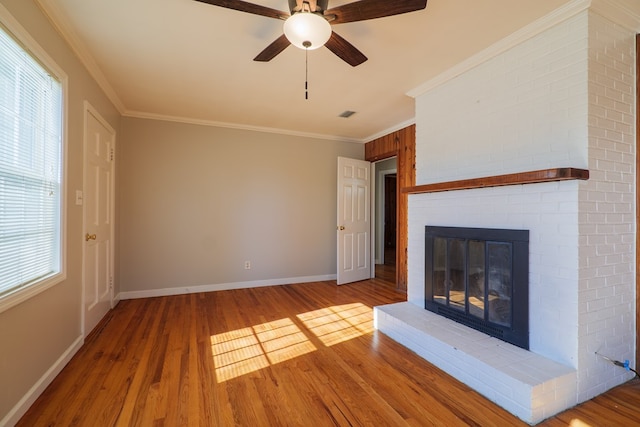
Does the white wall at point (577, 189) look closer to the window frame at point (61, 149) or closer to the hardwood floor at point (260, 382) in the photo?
the hardwood floor at point (260, 382)

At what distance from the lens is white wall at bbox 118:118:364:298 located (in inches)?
153

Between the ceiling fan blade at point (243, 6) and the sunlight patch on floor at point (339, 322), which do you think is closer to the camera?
the ceiling fan blade at point (243, 6)

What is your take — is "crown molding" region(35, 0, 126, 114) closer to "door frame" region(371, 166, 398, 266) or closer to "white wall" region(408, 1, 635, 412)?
"white wall" region(408, 1, 635, 412)

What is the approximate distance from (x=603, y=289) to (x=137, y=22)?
3544 millimetres

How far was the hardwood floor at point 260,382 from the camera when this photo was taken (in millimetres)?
1646

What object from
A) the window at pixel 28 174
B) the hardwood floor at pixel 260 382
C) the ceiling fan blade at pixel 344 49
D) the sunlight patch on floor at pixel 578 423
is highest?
the ceiling fan blade at pixel 344 49

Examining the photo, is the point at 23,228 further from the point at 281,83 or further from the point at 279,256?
the point at 279,256

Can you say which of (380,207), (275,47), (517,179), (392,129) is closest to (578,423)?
(517,179)

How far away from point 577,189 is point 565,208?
0.13m

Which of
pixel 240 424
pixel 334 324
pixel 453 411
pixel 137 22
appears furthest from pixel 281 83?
pixel 453 411

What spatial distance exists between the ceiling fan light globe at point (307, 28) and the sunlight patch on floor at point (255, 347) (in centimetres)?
219

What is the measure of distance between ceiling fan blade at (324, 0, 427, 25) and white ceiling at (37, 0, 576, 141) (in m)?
0.30

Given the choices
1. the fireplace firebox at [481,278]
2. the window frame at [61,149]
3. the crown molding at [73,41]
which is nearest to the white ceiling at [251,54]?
the crown molding at [73,41]

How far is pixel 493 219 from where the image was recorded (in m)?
2.28
